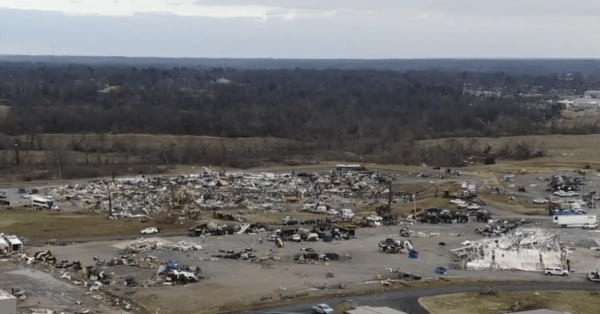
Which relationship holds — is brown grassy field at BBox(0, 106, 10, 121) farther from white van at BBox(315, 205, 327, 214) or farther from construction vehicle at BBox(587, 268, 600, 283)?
construction vehicle at BBox(587, 268, 600, 283)

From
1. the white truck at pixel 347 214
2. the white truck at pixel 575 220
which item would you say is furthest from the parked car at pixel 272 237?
the white truck at pixel 575 220

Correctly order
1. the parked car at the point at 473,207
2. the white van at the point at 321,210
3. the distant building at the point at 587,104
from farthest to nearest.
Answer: the distant building at the point at 587,104 < the parked car at the point at 473,207 < the white van at the point at 321,210

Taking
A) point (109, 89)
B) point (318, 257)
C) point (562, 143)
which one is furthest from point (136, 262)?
point (109, 89)

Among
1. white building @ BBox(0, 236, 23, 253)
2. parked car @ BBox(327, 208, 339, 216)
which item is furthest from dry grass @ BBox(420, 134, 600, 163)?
white building @ BBox(0, 236, 23, 253)

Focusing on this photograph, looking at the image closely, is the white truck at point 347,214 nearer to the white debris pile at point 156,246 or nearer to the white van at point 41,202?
the white debris pile at point 156,246

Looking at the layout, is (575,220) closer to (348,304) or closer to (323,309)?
(348,304)
